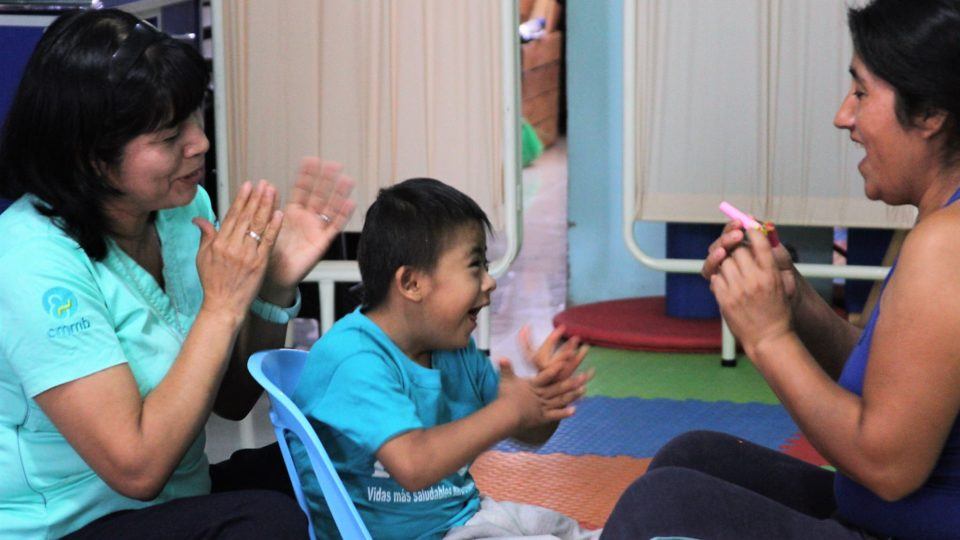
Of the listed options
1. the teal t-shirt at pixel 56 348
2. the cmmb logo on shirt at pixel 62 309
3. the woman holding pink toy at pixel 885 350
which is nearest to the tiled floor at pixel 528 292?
the teal t-shirt at pixel 56 348

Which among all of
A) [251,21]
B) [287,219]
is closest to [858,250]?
[251,21]

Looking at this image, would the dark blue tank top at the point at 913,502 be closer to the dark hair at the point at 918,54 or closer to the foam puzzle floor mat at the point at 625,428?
the dark hair at the point at 918,54

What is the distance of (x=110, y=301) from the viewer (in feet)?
5.54

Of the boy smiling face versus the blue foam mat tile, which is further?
the blue foam mat tile

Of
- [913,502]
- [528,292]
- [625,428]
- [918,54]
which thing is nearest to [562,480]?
[625,428]

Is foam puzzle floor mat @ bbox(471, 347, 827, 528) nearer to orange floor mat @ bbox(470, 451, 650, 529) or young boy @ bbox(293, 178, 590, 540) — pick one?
orange floor mat @ bbox(470, 451, 650, 529)

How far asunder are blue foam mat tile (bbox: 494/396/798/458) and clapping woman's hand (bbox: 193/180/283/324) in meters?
1.36

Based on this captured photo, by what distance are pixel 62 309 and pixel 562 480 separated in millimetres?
1465

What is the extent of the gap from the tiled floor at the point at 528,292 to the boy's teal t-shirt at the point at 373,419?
0.98 metres

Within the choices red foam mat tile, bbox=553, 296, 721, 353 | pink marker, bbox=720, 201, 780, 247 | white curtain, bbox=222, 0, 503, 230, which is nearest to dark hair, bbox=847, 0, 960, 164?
pink marker, bbox=720, 201, 780, 247

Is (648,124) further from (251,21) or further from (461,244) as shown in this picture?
(461,244)

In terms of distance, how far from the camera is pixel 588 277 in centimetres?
454

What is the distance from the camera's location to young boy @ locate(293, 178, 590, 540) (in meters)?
1.62

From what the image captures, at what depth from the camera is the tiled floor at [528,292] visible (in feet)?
10.5
